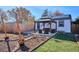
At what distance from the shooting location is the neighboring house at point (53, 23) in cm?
255

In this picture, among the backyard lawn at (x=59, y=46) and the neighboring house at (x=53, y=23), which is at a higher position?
the neighboring house at (x=53, y=23)

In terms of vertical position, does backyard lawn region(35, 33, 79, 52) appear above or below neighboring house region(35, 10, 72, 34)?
below

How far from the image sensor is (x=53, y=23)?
2.56m

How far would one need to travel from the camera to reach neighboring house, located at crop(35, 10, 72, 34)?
8.36ft

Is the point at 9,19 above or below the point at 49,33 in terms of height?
above

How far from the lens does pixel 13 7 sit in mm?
2529

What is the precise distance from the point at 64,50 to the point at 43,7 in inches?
22.5

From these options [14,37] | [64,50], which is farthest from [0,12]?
[64,50]

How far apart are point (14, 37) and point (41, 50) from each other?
36 cm

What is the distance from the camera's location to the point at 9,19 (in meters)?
2.53

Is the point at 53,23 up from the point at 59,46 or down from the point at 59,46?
up
